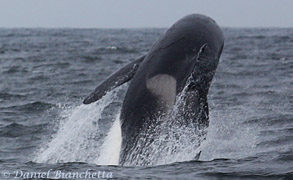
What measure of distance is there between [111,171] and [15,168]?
1.85m

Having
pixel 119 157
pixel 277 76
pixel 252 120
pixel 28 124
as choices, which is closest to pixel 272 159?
pixel 119 157

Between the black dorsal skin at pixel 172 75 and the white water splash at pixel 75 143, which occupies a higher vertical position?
the black dorsal skin at pixel 172 75

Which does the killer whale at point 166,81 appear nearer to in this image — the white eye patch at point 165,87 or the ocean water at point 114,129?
the white eye patch at point 165,87

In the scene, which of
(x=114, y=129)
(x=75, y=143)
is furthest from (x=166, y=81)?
(x=75, y=143)

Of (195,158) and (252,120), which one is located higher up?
(195,158)

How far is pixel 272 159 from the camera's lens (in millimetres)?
10453

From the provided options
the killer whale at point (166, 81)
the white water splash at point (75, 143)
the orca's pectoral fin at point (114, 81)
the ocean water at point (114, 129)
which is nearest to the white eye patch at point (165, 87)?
the killer whale at point (166, 81)

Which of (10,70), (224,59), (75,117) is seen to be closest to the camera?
(75,117)

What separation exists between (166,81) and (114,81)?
0.94 metres

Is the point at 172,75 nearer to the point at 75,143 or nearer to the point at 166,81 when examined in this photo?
the point at 166,81

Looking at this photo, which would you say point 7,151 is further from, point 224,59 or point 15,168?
point 224,59

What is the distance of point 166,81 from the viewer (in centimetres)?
1021

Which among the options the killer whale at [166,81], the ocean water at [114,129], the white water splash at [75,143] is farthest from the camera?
the white water splash at [75,143]

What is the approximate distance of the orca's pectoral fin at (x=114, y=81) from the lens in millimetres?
10430
